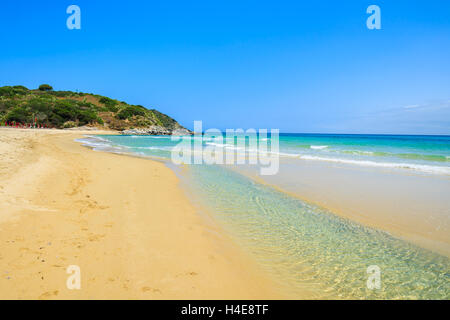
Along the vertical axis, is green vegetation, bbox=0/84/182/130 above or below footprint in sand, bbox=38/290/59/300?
above

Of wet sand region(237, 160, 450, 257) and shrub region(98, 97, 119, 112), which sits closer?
wet sand region(237, 160, 450, 257)

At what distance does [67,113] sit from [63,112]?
3.13ft

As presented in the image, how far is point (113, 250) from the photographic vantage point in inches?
136

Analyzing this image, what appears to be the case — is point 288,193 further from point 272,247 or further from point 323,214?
point 272,247

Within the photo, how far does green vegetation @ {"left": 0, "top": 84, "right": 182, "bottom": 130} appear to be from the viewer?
5603 cm

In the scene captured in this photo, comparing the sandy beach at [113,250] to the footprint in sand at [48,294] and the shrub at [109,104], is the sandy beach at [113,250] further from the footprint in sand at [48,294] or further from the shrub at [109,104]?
the shrub at [109,104]

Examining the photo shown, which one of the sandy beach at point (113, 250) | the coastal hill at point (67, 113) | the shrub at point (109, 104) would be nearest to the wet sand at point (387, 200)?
the sandy beach at point (113, 250)

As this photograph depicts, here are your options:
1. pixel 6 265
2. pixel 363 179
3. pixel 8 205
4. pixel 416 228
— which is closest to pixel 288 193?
pixel 416 228

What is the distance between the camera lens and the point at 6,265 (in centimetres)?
284

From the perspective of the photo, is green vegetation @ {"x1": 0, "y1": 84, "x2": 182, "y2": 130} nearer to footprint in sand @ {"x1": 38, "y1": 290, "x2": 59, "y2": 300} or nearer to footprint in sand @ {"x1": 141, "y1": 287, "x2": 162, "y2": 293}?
footprint in sand @ {"x1": 38, "y1": 290, "x2": 59, "y2": 300}

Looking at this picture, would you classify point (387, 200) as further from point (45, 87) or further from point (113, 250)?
point (45, 87)

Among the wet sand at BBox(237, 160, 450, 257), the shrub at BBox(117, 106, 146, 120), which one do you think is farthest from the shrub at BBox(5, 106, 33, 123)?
the wet sand at BBox(237, 160, 450, 257)

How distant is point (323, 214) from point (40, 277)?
566 centimetres

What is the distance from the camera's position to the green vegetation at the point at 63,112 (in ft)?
184
